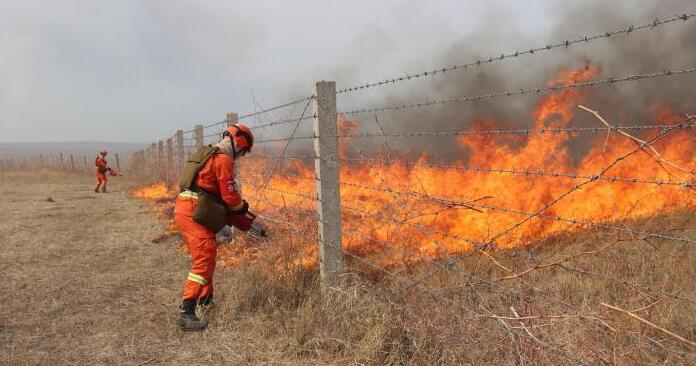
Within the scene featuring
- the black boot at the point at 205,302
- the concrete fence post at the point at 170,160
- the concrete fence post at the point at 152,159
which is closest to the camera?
the black boot at the point at 205,302

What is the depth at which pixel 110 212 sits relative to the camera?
11.3m

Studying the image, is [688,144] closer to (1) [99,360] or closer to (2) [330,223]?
(2) [330,223]

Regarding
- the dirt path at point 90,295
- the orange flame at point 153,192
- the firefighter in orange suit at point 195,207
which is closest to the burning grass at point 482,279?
the firefighter in orange suit at point 195,207

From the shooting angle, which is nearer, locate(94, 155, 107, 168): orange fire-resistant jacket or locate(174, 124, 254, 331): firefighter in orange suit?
locate(174, 124, 254, 331): firefighter in orange suit

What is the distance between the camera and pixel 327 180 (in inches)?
158

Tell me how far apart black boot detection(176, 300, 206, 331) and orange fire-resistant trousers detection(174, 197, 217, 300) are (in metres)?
0.07

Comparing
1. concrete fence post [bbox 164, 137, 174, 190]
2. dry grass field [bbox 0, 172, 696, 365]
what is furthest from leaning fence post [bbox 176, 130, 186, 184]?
dry grass field [bbox 0, 172, 696, 365]

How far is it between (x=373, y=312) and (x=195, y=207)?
5.59 ft

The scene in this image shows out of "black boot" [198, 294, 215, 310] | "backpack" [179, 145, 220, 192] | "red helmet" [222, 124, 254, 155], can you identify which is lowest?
"black boot" [198, 294, 215, 310]

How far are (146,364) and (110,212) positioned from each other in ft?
29.4

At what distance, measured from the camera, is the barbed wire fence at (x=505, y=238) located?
2.22 metres

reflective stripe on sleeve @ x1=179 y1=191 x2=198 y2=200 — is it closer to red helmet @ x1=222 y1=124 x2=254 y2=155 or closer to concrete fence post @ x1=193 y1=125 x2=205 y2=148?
red helmet @ x1=222 y1=124 x2=254 y2=155

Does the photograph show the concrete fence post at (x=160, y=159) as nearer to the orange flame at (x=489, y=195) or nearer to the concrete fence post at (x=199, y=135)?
the concrete fence post at (x=199, y=135)

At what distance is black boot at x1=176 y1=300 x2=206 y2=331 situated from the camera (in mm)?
3926
